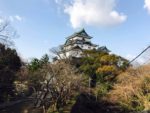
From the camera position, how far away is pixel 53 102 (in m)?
26.9

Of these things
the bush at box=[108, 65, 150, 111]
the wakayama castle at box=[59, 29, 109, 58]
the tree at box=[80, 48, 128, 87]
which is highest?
Result: the wakayama castle at box=[59, 29, 109, 58]

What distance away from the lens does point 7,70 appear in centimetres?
2586

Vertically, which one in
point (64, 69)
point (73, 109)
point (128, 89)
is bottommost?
point (73, 109)

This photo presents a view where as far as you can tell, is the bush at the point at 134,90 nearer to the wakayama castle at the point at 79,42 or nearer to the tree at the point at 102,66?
the tree at the point at 102,66

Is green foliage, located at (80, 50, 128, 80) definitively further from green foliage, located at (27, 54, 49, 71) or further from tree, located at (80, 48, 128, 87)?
green foliage, located at (27, 54, 49, 71)

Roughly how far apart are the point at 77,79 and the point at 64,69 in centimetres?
170

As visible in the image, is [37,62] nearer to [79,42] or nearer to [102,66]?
[102,66]

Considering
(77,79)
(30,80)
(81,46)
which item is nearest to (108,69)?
(77,79)

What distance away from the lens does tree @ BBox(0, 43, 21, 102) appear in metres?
25.8

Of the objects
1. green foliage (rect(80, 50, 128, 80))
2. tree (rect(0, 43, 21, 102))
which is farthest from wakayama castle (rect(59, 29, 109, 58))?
tree (rect(0, 43, 21, 102))

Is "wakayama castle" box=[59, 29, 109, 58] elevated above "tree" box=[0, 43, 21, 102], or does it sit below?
above

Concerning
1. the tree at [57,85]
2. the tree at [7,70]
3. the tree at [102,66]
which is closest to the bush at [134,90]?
the tree at [102,66]

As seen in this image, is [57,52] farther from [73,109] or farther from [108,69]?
[73,109]

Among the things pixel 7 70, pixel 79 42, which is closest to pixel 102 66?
pixel 7 70
